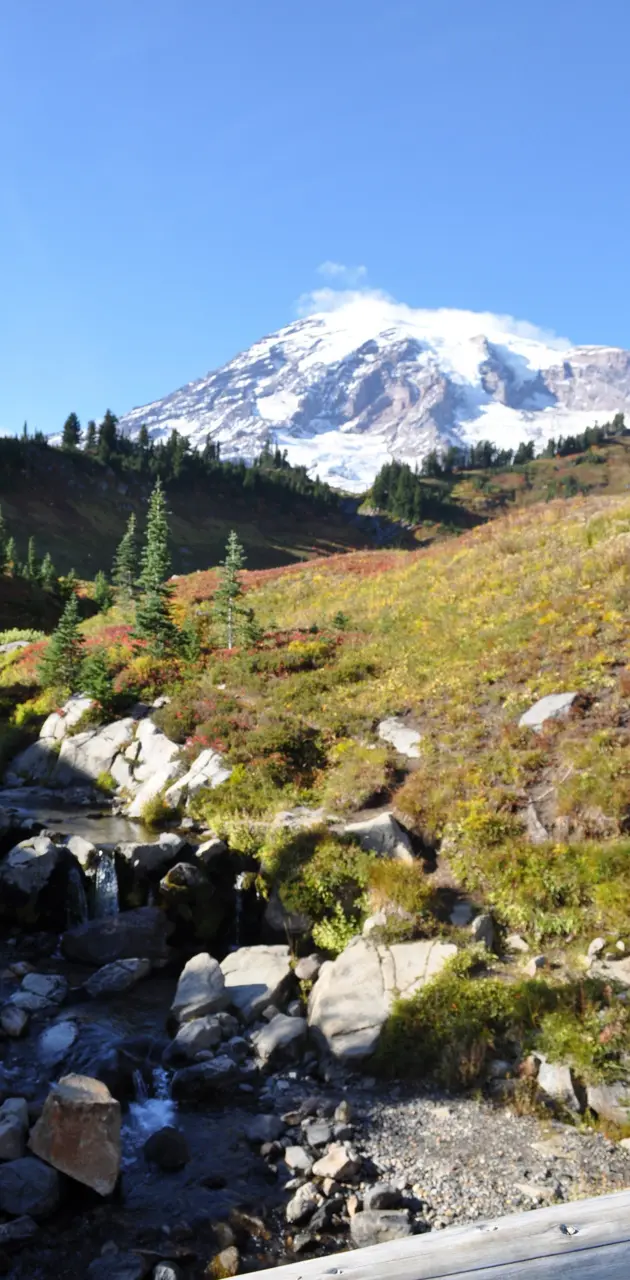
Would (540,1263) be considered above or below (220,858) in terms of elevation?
above

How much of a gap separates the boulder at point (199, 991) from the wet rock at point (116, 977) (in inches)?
32.5

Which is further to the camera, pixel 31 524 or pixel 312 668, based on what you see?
pixel 31 524

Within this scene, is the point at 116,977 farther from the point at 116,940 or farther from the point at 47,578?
the point at 47,578

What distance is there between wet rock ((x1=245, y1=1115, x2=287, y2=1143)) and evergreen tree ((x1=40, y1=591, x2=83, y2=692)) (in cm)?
2093

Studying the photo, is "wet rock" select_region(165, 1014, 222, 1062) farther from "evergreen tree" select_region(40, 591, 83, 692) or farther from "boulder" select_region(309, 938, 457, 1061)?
"evergreen tree" select_region(40, 591, 83, 692)

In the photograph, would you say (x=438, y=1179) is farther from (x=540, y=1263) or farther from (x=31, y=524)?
(x=31, y=524)

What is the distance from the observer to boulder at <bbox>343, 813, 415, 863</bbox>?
1406 centimetres

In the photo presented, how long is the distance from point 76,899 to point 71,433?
11408 centimetres

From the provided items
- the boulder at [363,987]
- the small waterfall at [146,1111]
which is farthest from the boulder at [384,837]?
the small waterfall at [146,1111]

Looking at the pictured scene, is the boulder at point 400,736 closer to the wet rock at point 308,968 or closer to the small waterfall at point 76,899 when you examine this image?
the wet rock at point 308,968

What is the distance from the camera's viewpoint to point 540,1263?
2.35 m

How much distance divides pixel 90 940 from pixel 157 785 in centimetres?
687

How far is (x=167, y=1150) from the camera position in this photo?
27.6 feet

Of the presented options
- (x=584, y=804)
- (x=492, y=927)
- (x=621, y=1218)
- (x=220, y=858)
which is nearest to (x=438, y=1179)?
(x=492, y=927)
